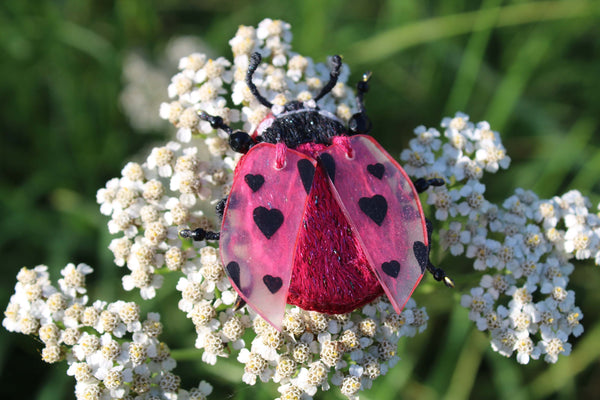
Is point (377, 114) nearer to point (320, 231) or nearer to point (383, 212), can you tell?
point (383, 212)

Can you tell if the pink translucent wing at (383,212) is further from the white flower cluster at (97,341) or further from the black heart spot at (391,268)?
the white flower cluster at (97,341)

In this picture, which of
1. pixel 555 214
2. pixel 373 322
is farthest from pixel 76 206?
pixel 555 214

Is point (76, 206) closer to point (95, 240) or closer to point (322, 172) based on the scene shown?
point (95, 240)

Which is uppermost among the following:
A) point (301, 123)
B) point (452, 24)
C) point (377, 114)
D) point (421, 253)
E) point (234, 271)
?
point (452, 24)

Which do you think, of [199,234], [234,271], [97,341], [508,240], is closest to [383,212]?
[234,271]

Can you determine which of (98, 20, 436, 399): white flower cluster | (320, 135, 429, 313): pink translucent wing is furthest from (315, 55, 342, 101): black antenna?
(320, 135, 429, 313): pink translucent wing

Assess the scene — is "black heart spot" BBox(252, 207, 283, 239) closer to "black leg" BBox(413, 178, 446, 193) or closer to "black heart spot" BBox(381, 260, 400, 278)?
"black heart spot" BBox(381, 260, 400, 278)

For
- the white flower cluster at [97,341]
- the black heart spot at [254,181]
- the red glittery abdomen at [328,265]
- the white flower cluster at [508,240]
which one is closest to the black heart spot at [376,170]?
the red glittery abdomen at [328,265]
